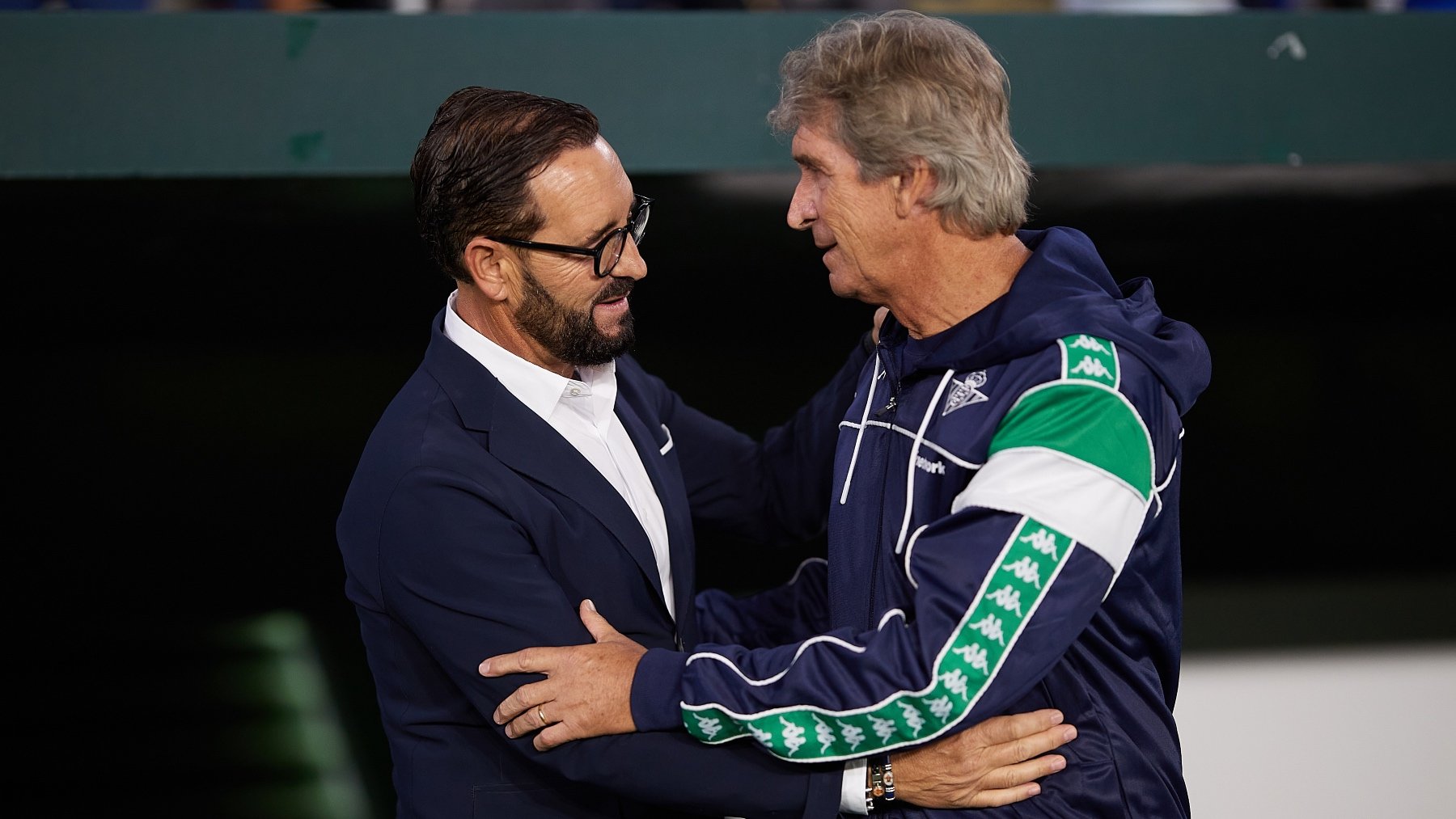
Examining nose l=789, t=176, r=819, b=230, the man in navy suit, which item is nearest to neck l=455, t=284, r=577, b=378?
the man in navy suit

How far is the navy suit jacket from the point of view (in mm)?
1384

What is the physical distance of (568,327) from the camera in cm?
156

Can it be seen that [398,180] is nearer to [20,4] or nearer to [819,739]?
[20,4]

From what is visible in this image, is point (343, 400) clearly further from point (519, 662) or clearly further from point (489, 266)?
point (519, 662)

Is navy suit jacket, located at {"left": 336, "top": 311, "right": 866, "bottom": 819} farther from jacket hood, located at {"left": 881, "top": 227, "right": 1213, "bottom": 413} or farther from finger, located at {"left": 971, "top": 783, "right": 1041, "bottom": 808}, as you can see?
jacket hood, located at {"left": 881, "top": 227, "right": 1213, "bottom": 413}

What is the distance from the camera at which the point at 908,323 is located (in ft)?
4.76

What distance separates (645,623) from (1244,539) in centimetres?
184

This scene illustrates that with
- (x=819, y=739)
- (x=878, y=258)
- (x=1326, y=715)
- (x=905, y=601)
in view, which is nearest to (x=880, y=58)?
(x=878, y=258)

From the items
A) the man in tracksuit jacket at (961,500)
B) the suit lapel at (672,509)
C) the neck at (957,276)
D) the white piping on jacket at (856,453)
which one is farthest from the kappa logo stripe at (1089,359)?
the suit lapel at (672,509)

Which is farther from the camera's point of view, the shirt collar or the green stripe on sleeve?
the shirt collar

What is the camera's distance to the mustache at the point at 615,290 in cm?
156

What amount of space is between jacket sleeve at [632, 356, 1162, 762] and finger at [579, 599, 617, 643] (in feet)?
0.58

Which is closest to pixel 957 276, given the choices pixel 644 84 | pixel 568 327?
pixel 568 327

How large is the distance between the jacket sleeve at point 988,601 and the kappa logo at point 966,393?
0.05 metres
